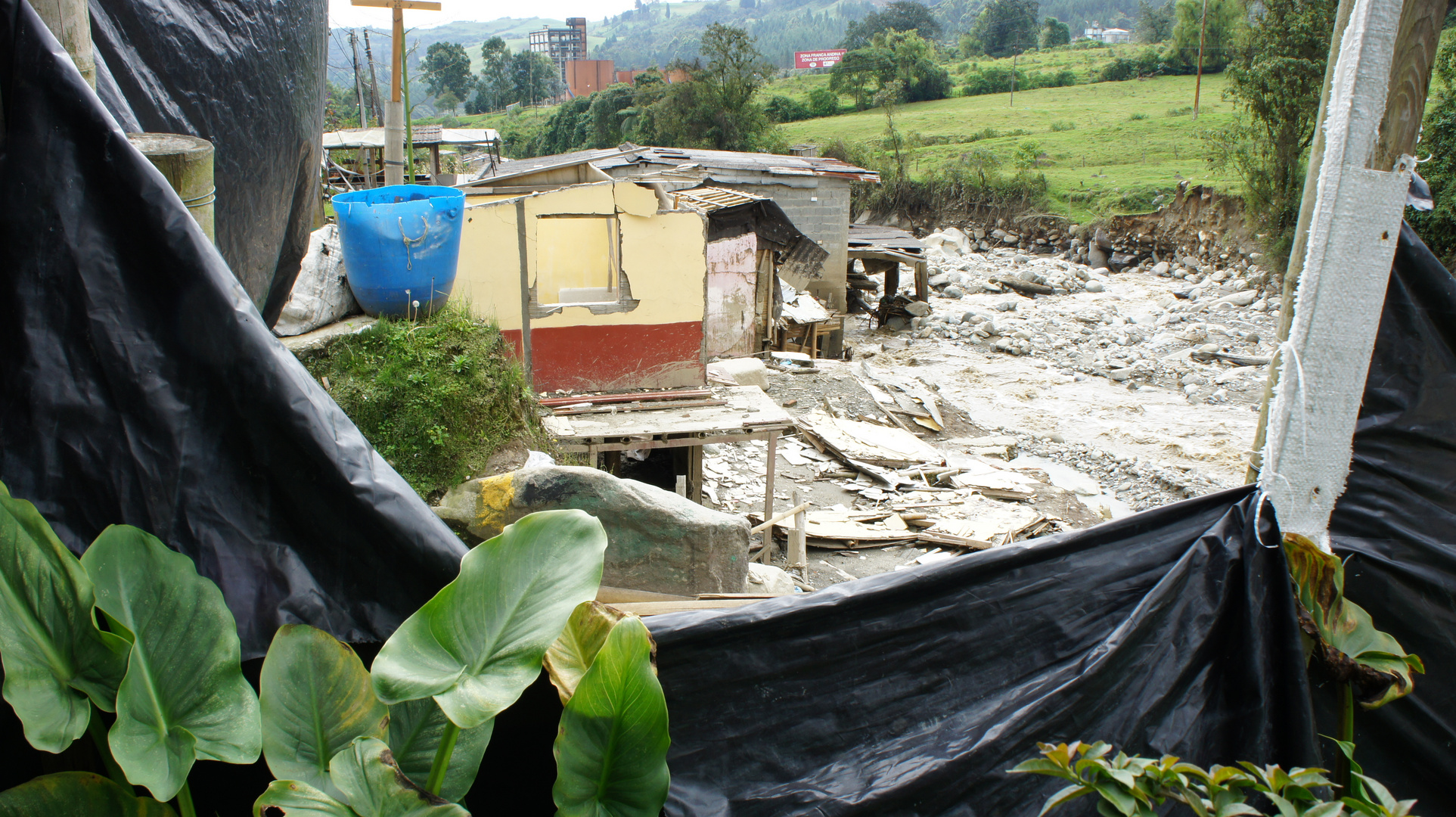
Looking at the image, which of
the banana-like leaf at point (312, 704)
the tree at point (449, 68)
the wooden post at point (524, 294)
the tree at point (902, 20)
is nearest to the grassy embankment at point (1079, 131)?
the tree at point (449, 68)

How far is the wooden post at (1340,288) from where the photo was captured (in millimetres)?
2074

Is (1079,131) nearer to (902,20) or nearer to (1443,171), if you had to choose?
(1443,171)

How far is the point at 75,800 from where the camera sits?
1278 mm

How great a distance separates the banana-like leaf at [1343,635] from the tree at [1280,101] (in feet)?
72.8

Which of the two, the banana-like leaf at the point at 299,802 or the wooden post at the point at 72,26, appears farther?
the wooden post at the point at 72,26

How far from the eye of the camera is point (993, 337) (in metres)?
19.9

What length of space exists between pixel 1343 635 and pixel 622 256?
7.21 m

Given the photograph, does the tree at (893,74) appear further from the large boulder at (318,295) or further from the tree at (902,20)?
the large boulder at (318,295)

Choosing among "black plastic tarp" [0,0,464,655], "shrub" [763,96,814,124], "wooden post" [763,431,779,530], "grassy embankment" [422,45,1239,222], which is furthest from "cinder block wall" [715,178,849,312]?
"shrub" [763,96,814,124]

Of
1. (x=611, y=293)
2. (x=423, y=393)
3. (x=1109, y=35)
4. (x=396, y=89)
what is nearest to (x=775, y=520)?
(x=611, y=293)

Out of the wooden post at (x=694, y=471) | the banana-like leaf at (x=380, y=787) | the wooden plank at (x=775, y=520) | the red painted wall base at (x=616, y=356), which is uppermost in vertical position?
the banana-like leaf at (x=380, y=787)

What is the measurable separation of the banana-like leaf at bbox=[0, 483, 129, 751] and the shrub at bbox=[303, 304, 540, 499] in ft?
13.1

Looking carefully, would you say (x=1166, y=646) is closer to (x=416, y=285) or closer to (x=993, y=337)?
(x=416, y=285)

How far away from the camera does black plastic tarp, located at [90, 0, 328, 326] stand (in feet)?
7.79
